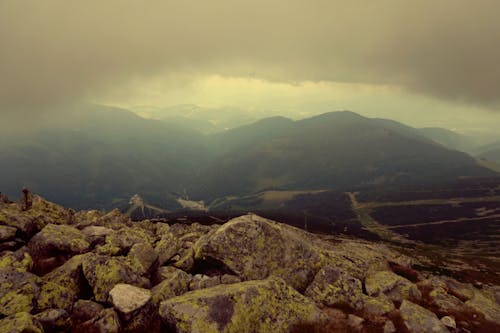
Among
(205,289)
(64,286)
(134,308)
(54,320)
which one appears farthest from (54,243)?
(205,289)

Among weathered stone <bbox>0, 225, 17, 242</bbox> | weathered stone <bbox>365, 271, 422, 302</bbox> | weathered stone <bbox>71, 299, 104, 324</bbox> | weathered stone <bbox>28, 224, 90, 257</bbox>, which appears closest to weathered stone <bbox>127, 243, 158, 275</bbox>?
weathered stone <bbox>28, 224, 90, 257</bbox>

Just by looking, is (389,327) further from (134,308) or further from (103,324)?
(103,324)

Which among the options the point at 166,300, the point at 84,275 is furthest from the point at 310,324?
the point at 84,275

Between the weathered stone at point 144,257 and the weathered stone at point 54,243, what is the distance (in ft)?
12.3

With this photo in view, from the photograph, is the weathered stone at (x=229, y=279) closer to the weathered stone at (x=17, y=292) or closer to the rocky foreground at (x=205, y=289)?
the rocky foreground at (x=205, y=289)

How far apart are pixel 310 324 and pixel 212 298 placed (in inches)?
256

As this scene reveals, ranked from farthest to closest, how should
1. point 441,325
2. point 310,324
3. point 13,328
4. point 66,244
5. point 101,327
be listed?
1. point 66,244
2. point 441,325
3. point 310,324
4. point 101,327
5. point 13,328

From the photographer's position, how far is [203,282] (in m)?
20.9

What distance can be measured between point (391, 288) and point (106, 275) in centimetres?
2314

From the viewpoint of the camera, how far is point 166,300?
56.3 ft

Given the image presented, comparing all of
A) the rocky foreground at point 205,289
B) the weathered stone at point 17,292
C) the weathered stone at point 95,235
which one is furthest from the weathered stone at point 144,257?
the weathered stone at point 17,292

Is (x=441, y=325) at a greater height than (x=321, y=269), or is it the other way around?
(x=321, y=269)

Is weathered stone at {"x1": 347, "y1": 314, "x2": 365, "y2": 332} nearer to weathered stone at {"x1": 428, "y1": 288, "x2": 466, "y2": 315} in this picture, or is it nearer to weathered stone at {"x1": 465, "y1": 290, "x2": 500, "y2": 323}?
weathered stone at {"x1": 428, "y1": 288, "x2": 466, "y2": 315}

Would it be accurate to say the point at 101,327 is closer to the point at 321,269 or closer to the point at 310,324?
the point at 310,324
